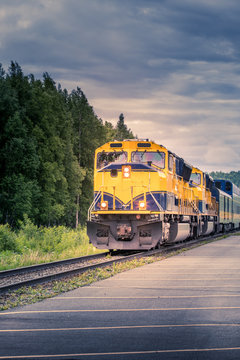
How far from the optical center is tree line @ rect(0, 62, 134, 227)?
54.5 metres

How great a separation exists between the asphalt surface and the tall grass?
7.65m

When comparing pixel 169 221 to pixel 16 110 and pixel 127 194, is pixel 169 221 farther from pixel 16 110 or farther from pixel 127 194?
pixel 16 110

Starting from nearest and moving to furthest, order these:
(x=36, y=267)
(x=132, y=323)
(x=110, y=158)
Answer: (x=132, y=323)
(x=36, y=267)
(x=110, y=158)

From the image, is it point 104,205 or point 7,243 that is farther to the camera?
point 7,243

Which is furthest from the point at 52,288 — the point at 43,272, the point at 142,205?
the point at 142,205

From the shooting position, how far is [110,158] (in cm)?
2412

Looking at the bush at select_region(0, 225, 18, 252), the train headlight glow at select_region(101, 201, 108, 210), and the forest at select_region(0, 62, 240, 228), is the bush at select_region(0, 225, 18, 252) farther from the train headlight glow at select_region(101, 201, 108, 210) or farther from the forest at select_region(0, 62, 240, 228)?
the forest at select_region(0, 62, 240, 228)

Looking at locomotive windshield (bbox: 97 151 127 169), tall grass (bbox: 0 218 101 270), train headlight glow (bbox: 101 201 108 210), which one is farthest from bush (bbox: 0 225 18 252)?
locomotive windshield (bbox: 97 151 127 169)

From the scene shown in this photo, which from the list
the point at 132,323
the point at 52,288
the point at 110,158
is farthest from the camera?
the point at 110,158

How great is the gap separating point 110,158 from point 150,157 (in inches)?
69.1

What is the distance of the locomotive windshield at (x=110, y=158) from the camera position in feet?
78.2

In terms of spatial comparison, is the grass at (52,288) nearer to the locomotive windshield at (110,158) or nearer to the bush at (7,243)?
the locomotive windshield at (110,158)

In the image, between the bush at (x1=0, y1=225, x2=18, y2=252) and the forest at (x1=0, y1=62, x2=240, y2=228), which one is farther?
the forest at (x1=0, y1=62, x2=240, y2=228)

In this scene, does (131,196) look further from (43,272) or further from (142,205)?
(43,272)
